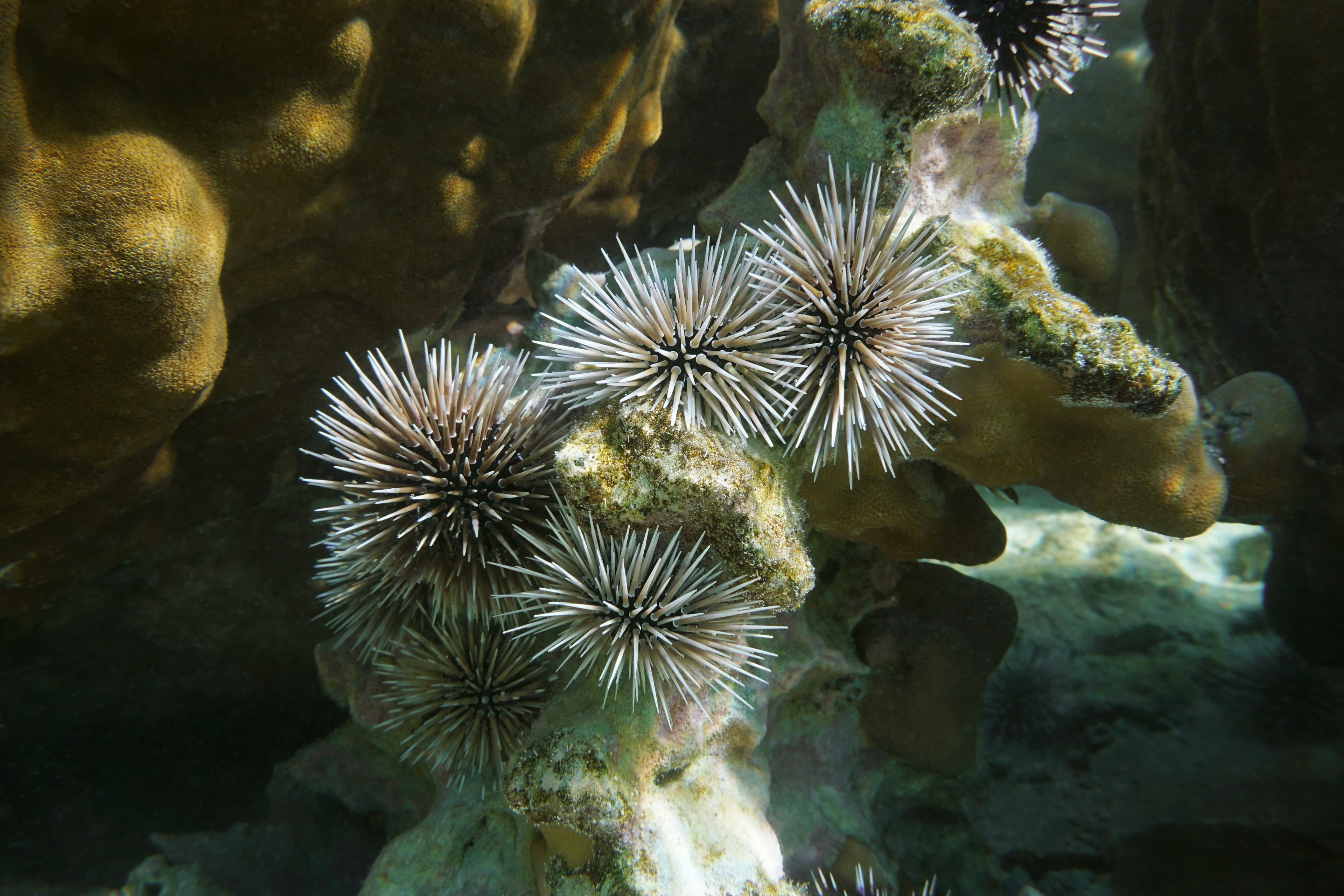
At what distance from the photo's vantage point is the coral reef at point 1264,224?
3.46 meters

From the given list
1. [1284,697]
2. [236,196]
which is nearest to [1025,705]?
[1284,697]

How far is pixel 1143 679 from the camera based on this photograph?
16.4 ft

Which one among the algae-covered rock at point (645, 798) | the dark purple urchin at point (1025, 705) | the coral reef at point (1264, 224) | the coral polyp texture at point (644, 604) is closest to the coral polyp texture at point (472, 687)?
the algae-covered rock at point (645, 798)

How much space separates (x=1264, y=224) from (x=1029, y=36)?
1.92 meters

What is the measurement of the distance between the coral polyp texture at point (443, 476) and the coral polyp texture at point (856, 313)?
1.18m

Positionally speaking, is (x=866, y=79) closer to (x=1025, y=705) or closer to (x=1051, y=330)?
(x=1051, y=330)

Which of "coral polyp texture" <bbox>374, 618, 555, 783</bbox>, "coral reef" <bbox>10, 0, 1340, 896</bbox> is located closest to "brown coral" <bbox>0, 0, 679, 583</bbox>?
"coral reef" <bbox>10, 0, 1340, 896</bbox>

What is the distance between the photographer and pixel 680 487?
A: 2.55m

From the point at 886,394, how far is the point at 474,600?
2030 millimetres

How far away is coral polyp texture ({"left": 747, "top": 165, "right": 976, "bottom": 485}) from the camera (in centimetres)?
250

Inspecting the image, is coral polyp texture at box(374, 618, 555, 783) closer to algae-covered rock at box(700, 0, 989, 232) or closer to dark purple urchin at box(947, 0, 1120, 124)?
algae-covered rock at box(700, 0, 989, 232)

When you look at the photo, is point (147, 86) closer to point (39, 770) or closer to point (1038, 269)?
point (1038, 269)

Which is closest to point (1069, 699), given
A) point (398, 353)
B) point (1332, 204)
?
point (1332, 204)

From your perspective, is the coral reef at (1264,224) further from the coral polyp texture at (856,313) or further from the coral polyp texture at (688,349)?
the coral polyp texture at (688,349)
